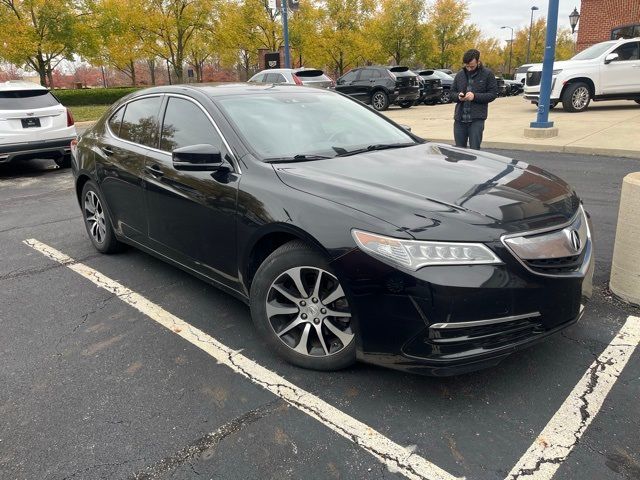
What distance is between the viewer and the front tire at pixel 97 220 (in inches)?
185

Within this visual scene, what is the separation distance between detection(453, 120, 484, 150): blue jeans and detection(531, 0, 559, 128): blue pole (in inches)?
150

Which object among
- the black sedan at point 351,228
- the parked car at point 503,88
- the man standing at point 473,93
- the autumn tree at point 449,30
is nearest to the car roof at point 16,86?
the black sedan at point 351,228

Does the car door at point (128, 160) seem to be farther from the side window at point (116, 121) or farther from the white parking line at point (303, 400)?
the white parking line at point (303, 400)

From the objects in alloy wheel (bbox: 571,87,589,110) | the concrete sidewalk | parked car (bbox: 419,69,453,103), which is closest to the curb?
the concrete sidewalk

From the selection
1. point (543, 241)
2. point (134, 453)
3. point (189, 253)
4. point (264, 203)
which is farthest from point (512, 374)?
point (189, 253)

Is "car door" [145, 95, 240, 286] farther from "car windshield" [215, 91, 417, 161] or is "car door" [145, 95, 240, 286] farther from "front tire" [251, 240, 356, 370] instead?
"front tire" [251, 240, 356, 370]

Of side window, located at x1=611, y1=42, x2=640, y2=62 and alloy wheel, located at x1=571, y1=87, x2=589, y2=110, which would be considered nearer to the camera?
side window, located at x1=611, y1=42, x2=640, y2=62

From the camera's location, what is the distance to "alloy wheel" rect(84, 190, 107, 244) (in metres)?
4.80

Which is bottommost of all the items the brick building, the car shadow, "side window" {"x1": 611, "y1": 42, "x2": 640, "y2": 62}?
the car shadow

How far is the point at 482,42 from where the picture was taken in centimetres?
6419

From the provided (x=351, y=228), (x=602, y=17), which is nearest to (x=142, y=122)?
(x=351, y=228)

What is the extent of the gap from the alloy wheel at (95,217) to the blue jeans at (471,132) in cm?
484

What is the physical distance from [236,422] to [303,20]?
118ft

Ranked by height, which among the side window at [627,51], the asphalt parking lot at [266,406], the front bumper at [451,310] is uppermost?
the side window at [627,51]
